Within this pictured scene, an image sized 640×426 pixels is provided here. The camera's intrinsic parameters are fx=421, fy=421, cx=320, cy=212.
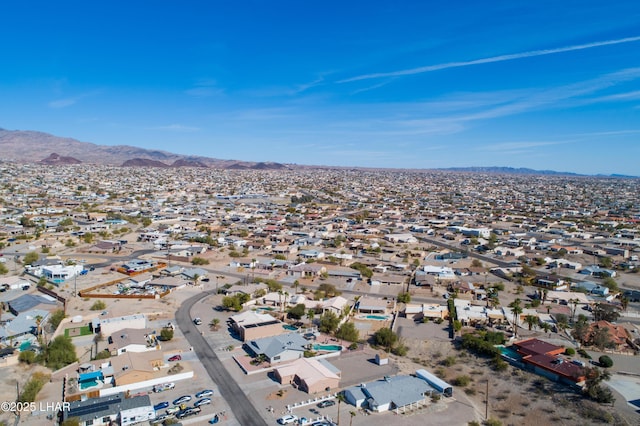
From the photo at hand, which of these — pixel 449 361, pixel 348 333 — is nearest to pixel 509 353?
pixel 449 361

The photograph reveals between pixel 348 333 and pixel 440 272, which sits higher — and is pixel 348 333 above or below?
below

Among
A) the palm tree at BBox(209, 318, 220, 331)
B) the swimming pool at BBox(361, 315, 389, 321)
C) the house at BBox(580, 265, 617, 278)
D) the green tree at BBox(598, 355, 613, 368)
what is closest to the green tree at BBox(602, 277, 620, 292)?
the house at BBox(580, 265, 617, 278)

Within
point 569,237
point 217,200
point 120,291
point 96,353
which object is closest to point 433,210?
point 569,237

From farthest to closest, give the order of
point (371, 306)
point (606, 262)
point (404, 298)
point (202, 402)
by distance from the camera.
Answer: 1. point (606, 262)
2. point (404, 298)
3. point (371, 306)
4. point (202, 402)

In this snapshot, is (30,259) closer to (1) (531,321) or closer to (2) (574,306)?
(1) (531,321)

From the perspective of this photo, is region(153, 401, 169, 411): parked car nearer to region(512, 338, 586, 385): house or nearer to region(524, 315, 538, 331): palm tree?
region(512, 338, 586, 385): house

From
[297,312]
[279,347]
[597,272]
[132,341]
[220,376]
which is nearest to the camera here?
[220,376]

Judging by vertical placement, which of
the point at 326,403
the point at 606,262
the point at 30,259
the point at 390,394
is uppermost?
the point at 606,262
